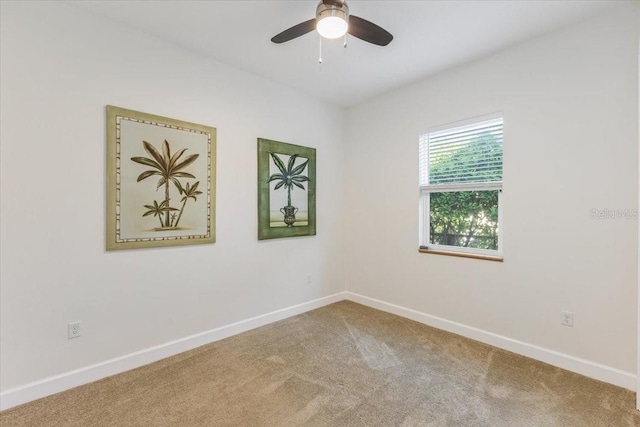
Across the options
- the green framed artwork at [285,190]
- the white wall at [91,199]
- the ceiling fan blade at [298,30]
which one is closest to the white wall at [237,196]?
the white wall at [91,199]

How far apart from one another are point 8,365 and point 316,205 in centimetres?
286

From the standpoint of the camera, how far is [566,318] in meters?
2.31

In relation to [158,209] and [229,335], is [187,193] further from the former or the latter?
[229,335]

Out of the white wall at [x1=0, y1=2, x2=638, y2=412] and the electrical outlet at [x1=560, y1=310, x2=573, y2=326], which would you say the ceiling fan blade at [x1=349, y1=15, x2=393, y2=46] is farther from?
the electrical outlet at [x1=560, y1=310, x2=573, y2=326]

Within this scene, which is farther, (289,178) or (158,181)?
(289,178)

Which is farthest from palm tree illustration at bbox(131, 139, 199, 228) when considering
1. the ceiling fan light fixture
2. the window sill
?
the window sill

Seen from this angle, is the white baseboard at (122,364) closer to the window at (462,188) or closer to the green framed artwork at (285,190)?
the green framed artwork at (285,190)

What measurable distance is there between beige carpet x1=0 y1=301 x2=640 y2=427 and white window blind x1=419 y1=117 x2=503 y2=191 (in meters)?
1.56

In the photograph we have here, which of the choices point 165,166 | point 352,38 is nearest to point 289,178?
point 165,166

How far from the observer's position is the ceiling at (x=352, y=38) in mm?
2062

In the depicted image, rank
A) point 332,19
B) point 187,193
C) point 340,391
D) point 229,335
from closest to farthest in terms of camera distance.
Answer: point 332,19, point 340,391, point 187,193, point 229,335

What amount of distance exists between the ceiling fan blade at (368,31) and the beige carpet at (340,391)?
233 centimetres

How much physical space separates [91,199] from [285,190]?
1755mm

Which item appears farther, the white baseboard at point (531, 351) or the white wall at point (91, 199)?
the white baseboard at point (531, 351)
